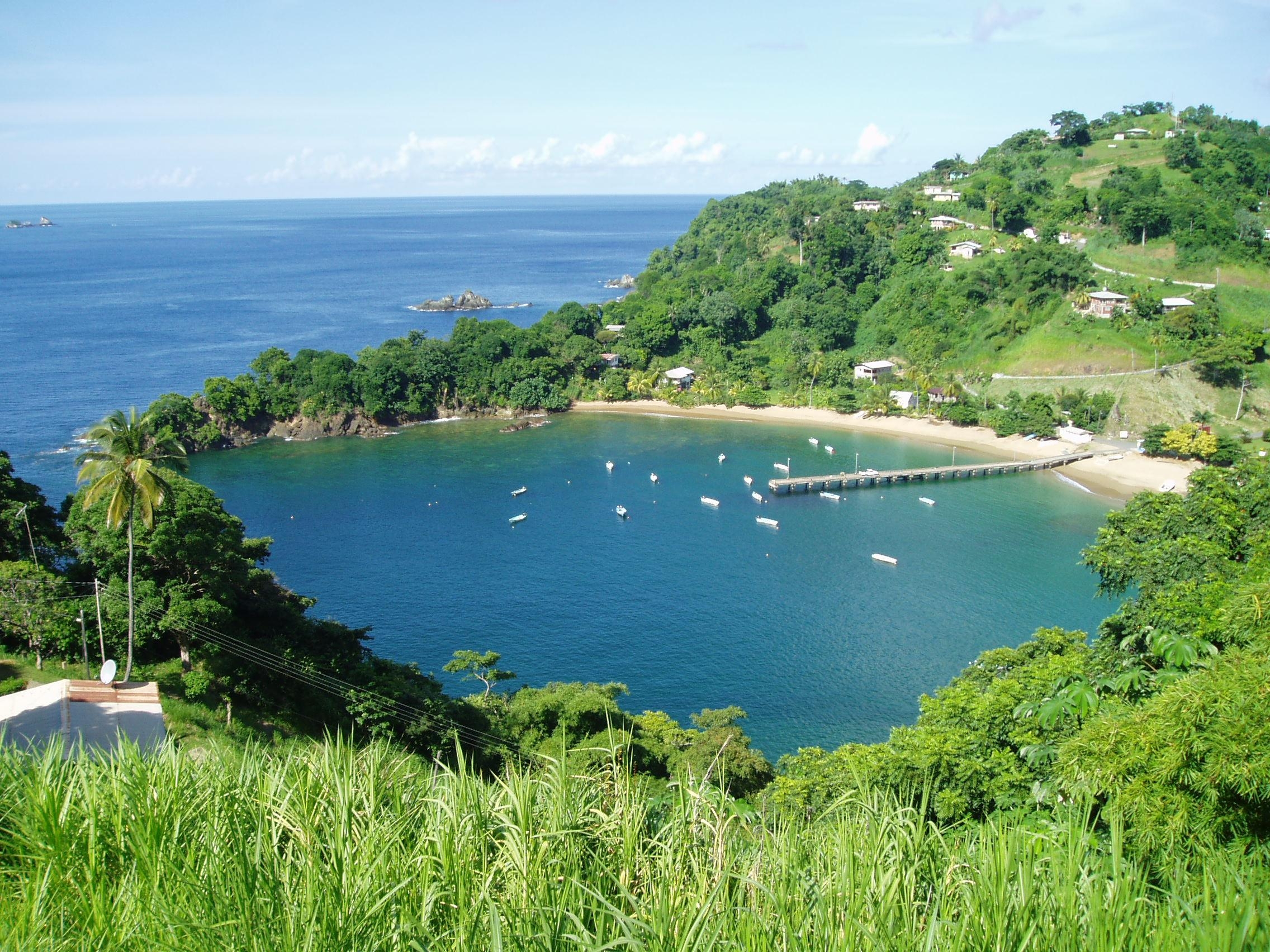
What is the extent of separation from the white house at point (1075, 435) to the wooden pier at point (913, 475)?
1.55 m

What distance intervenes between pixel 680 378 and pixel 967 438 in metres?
21.2

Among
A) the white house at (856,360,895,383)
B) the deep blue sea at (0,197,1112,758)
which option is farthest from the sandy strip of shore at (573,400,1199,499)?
the white house at (856,360,895,383)

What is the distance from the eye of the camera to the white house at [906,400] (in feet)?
193

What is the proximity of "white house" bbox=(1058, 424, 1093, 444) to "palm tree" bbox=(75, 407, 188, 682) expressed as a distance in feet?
160

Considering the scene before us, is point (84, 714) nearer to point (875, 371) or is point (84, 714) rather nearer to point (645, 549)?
point (645, 549)

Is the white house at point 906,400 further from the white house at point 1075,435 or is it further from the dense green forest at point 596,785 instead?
the dense green forest at point 596,785

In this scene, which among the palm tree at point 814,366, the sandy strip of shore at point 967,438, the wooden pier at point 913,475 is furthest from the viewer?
the palm tree at point 814,366

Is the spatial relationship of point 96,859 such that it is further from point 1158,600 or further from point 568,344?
point 568,344

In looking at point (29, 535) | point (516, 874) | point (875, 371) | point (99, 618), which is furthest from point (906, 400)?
point (516, 874)

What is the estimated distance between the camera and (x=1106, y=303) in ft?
191

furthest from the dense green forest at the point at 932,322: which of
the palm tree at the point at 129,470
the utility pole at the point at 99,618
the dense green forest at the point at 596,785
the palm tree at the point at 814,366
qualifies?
the palm tree at the point at 129,470

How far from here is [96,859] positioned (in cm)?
803

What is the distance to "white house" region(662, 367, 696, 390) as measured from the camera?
216 ft

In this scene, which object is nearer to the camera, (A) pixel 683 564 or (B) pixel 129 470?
(B) pixel 129 470
